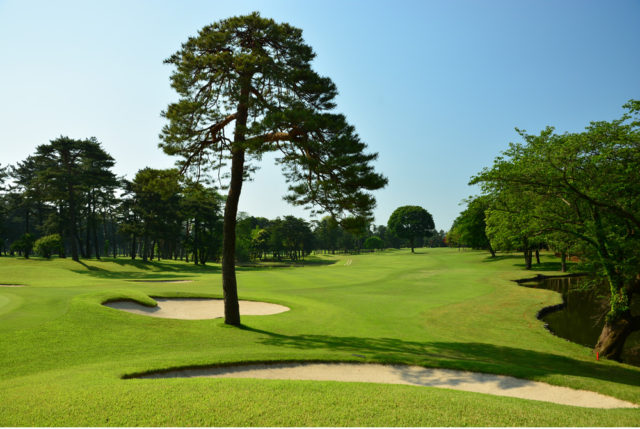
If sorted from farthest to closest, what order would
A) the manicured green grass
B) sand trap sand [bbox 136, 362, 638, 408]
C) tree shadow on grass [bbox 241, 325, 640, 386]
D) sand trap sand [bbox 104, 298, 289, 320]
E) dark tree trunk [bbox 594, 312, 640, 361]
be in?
sand trap sand [bbox 104, 298, 289, 320] → dark tree trunk [bbox 594, 312, 640, 361] → tree shadow on grass [bbox 241, 325, 640, 386] → sand trap sand [bbox 136, 362, 638, 408] → the manicured green grass

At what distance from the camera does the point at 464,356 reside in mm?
13117

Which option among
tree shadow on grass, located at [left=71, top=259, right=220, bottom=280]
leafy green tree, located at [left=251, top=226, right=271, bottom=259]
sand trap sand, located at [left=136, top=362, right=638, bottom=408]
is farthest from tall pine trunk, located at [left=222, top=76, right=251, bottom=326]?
leafy green tree, located at [left=251, top=226, right=271, bottom=259]

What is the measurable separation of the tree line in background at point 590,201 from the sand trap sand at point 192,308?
1357cm

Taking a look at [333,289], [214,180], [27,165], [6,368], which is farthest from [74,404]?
[27,165]

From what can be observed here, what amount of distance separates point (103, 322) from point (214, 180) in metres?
8.02

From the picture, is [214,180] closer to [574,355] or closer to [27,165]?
[574,355]

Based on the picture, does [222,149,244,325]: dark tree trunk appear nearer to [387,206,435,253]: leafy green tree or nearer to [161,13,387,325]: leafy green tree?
[161,13,387,325]: leafy green tree

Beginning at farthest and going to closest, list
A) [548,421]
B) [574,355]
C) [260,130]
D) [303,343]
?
[574,355] → [303,343] → [260,130] → [548,421]

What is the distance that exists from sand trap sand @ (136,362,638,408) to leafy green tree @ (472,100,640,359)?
6.08 meters

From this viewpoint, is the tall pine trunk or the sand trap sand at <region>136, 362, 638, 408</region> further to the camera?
the tall pine trunk

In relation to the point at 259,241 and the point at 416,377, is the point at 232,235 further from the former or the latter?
the point at 259,241

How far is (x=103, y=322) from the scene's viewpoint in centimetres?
1348

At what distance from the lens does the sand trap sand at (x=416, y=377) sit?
363 inches

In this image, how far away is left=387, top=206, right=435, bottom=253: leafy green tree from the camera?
108 m
